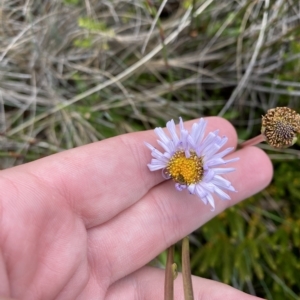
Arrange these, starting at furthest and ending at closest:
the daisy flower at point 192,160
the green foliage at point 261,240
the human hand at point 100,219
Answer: the green foliage at point 261,240 < the daisy flower at point 192,160 < the human hand at point 100,219

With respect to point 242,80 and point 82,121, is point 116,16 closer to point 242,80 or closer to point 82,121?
point 82,121

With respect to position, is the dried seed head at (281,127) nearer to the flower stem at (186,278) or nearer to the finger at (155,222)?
the finger at (155,222)

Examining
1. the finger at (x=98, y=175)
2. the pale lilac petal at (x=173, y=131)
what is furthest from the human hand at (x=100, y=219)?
the pale lilac petal at (x=173, y=131)

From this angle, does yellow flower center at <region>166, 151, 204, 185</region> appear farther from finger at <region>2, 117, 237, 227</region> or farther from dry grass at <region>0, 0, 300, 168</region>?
dry grass at <region>0, 0, 300, 168</region>

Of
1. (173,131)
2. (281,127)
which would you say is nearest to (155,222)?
(173,131)

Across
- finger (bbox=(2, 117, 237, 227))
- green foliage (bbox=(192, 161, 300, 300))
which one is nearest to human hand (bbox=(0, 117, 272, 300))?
finger (bbox=(2, 117, 237, 227))

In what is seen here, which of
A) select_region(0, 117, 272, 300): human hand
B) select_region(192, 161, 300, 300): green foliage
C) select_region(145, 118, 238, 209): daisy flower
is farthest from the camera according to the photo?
select_region(192, 161, 300, 300): green foliage

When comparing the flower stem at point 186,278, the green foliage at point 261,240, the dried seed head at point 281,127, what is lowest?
the green foliage at point 261,240
